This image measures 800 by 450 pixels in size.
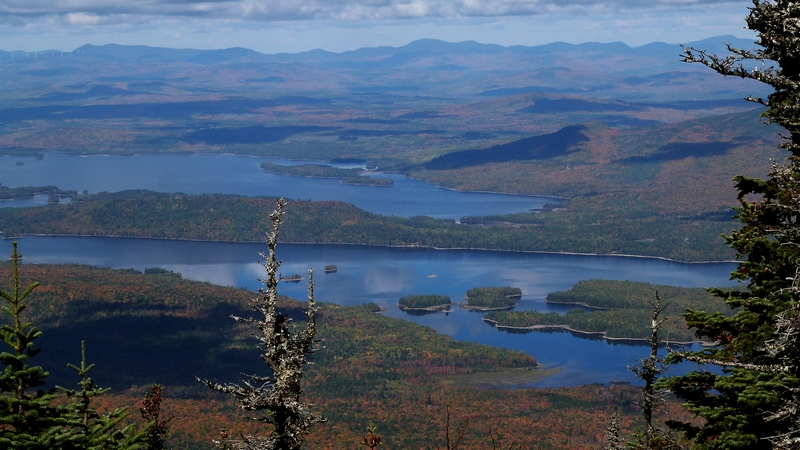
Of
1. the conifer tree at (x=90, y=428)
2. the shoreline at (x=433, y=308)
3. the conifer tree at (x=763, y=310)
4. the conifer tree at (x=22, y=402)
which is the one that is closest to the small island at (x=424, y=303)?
the shoreline at (x=433, y=308)

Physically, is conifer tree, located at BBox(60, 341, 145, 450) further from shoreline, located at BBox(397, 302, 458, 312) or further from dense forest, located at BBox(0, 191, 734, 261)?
dense forest, located at BBox(0, 191, 734, 261)

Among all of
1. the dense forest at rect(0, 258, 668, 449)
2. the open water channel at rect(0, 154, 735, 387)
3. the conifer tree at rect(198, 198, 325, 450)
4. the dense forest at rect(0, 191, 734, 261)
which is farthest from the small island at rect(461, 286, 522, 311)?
the conifer tree at rect(198, 198, 325, 450)

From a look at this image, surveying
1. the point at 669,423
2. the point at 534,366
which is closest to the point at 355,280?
the point at 534,366

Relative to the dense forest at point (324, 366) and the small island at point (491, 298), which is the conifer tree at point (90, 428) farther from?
the small island at point (491, 298)

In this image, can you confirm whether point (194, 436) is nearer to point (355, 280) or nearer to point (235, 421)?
point (235, 421)

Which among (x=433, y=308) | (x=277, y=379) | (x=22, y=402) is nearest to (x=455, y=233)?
(x=433, y=308)

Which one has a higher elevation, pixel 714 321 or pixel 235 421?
→ pixel 714 321
